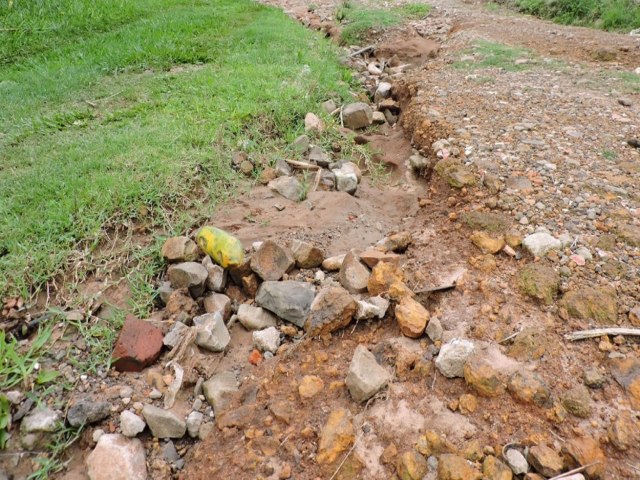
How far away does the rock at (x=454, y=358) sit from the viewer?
1.79 m

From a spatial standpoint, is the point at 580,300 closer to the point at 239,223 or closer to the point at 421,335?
the point at 421,335

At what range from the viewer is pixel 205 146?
353cm

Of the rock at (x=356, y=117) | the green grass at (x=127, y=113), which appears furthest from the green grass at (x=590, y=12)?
the rock at (x=356, y=117)

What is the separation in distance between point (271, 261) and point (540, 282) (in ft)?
4.45

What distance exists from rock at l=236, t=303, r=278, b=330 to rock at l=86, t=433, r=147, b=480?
0.73m

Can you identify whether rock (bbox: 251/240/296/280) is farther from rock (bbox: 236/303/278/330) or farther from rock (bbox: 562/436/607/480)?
rock (bbox: 562/436/607/480)

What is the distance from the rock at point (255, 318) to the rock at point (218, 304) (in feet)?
0.25

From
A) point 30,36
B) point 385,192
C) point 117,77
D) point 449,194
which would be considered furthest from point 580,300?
point 30,36

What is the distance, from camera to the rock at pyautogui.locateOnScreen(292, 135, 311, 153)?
380 cm

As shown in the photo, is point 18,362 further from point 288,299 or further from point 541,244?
point 541,244

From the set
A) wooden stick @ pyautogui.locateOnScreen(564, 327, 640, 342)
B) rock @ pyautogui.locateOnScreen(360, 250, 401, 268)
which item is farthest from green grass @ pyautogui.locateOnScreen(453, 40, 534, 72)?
wooden stick @ pyautogui.locateOnScreen(564, 327, 640, 342)

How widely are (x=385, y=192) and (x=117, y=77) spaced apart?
3.65m

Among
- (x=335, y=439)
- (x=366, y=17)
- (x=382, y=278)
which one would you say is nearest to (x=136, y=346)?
(x=335, y=439)

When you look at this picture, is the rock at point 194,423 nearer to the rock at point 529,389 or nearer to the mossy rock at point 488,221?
the rock at point 529,389
